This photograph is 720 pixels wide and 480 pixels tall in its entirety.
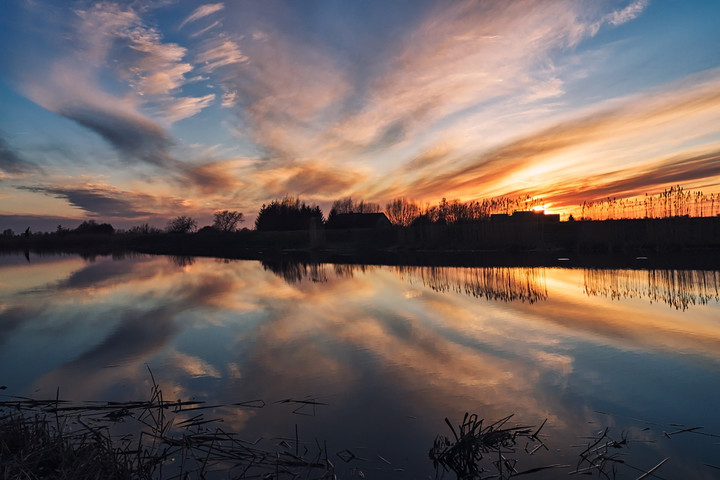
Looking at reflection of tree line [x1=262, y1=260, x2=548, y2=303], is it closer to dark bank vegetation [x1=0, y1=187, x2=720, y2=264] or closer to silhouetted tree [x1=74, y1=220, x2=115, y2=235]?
dark bank vegetation [x1=0, y1=187, x2=720, y2=264]

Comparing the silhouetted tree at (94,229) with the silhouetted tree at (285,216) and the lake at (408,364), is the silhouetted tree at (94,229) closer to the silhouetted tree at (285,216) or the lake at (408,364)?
the silhouetted tree at (285,216)

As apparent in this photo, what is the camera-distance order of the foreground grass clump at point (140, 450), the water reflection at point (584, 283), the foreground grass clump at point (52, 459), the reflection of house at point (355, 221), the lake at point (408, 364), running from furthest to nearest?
the reflection of house at point (355, 221)
the water reflection at point (584, 283)
the lake at point (408, 364)
the foreground grass clump at point (140, 450)
the foreground grass clump at point (52, 459)

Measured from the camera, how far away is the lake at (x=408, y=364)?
4.32 m

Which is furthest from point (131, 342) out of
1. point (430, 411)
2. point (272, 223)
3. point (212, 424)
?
point (272, 223)

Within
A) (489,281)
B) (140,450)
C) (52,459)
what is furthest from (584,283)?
(52,459)

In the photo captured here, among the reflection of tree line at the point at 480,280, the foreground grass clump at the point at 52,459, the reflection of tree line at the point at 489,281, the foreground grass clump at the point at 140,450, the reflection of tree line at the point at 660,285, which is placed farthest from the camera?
the reflection of tree line at the point at 480,280

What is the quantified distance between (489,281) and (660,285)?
5.59 metres

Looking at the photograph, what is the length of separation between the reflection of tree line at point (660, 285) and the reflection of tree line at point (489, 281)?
6.08ft

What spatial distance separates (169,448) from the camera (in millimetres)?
4113

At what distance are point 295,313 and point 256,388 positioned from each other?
18.5 feet

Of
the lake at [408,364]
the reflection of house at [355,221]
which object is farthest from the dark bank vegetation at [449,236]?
the lake at [408,364]

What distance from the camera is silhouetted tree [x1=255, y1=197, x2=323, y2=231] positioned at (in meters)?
67.6

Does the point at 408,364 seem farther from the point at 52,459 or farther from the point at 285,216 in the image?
the point at 285,216

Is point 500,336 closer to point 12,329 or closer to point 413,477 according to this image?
point 413,477
